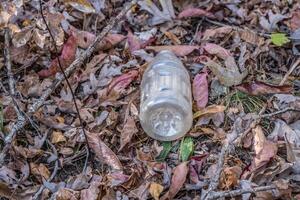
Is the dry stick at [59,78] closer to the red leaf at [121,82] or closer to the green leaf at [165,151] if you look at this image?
the red leaf at [121,82]

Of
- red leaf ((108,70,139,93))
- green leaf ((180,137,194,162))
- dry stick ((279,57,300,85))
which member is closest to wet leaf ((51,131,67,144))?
red leaf ((108,70,139,93))

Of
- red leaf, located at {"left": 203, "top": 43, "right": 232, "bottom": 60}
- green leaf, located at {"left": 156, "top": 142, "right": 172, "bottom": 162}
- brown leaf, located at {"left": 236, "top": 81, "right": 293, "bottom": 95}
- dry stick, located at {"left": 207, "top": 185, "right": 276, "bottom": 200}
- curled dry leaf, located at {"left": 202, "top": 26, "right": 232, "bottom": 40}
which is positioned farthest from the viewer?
curled dry leaf, located at {"left": 202, "top": 26, "right": 232, "bottom": 40}

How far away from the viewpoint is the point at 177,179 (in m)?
3.69

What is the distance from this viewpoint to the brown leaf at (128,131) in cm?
394

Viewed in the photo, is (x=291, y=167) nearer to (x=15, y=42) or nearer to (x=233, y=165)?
(x=233, y=165)

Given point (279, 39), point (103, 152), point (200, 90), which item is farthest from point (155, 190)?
point (279, 39)

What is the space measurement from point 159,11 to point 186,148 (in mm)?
1409

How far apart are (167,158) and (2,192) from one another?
1.07 meters

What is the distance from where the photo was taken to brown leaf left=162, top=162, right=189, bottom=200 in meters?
3.62

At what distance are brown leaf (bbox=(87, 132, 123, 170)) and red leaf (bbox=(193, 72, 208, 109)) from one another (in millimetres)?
703

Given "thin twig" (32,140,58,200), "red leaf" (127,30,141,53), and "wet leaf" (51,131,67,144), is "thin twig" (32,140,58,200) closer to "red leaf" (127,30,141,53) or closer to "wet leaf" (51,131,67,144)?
"wet leaf" (51,131,67,144)

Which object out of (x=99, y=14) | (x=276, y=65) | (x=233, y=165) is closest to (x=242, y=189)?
(x=233, y=165)

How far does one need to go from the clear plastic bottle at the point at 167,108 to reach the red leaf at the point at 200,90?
7 centimetres

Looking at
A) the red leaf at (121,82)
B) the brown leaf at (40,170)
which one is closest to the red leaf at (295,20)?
the red leaf at (121,82)
